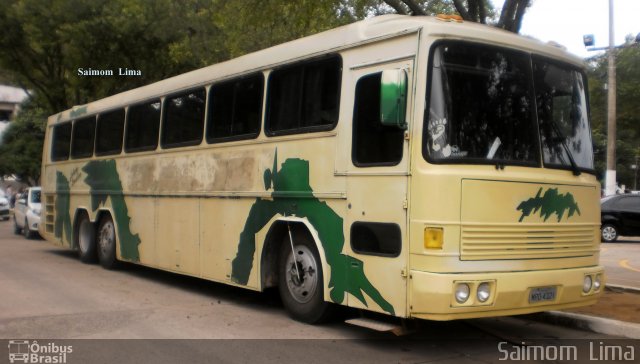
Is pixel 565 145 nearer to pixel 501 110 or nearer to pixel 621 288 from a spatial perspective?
pixel 501 110

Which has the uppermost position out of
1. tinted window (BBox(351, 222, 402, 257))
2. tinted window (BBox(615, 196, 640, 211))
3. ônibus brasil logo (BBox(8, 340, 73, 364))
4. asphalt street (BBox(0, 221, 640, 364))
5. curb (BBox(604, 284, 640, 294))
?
tinted window (BBox(615, 196, 640, 211))

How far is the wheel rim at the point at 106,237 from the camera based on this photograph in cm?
1247

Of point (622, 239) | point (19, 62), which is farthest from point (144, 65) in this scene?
point (622, 239)

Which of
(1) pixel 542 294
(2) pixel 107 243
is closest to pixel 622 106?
(2) pixel 107 243

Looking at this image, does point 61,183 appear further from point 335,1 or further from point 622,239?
point 622,239

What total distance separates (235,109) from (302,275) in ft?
8.67

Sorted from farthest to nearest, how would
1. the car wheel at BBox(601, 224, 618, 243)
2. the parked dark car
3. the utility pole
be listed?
the utility pole
the car wheel at BBox(601, 224, 618, 243)
the parked dark car

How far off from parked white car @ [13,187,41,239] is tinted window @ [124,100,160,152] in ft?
34.8

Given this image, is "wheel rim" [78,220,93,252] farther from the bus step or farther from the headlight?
the headlight

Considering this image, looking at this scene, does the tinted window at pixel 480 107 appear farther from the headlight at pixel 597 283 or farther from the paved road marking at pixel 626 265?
the paved road marking at pixel 626 265

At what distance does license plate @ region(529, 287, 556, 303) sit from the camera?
20.5ft

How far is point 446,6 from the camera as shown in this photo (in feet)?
62.0

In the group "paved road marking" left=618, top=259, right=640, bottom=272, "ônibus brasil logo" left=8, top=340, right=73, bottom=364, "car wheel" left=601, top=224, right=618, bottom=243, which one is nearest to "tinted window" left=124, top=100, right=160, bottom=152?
"ônibus brasil logo" left=8, top=340, right=73, bottom=364

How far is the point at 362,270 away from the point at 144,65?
1864 centimetres
